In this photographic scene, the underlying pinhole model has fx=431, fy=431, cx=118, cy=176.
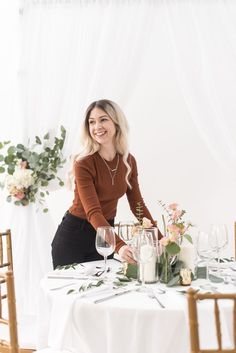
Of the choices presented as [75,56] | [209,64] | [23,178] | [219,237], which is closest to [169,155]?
[209,64]

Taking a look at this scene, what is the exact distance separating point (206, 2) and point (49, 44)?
3.90 feet

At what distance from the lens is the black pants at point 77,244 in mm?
2547

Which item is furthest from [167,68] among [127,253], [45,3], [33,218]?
[127,253]

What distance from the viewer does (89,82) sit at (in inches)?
125

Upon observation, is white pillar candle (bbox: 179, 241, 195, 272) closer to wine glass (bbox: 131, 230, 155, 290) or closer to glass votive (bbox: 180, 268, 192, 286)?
glass votive (bbox: 180, 268, 192, 286)

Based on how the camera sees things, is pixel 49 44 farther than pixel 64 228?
Yes

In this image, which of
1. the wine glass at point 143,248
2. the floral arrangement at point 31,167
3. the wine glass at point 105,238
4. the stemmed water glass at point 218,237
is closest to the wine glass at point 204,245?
the stemmed water glass at point 218,237

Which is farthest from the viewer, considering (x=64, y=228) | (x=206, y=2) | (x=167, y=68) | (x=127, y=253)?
(x=167, y=68)

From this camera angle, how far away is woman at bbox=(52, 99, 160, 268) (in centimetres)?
247

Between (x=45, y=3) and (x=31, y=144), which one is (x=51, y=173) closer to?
(x=31, y=144)

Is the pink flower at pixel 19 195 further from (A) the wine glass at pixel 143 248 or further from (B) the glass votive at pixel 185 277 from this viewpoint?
(B) the glass votive at pixel 185 277

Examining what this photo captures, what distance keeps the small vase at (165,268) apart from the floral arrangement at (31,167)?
1.50 metres

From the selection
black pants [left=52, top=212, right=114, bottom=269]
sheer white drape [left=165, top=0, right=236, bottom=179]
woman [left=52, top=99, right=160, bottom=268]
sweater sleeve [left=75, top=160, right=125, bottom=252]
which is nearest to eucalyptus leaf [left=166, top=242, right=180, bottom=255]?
sweater sleeve [left=75, top=160, right=125, bottom=252]

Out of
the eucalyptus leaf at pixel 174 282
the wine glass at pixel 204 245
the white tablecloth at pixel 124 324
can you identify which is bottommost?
the white tablecloth at pixel 124 324
